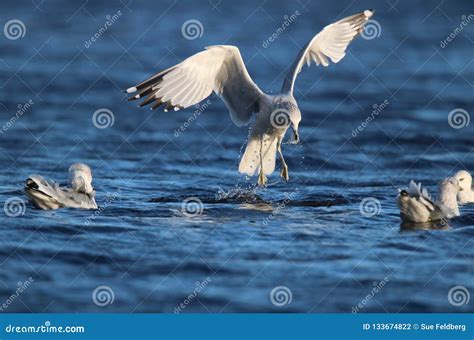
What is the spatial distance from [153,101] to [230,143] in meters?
4.33

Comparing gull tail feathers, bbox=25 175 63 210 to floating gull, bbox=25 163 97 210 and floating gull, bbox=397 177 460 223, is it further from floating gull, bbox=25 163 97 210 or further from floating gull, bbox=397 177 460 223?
floating gull, bbox=397 177 460 223

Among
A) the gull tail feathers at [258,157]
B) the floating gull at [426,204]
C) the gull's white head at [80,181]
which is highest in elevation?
the gull tail feathers at [258,157]

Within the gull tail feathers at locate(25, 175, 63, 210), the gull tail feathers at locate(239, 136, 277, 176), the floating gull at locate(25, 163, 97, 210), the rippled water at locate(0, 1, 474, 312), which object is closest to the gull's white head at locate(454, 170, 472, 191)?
the rippled water at locate(0, 1, 474, 312)

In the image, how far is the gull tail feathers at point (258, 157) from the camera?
1404cm

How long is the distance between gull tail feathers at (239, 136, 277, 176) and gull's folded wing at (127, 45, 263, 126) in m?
0.66

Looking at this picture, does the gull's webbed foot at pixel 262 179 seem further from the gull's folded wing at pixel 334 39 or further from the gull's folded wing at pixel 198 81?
the gull's folded wing at pixel 334 39

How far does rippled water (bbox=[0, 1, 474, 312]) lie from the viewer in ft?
35.0

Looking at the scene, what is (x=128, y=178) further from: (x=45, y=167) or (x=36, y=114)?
(x=36, y=114)

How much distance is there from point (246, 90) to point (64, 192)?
8.25ft

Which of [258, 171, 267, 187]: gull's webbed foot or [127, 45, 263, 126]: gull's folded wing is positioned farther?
[258, 171, 267, 187]: gull's webbed foot

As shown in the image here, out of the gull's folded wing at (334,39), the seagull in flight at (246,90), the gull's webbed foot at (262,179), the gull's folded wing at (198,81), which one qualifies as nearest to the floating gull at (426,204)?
the seagull in flight at (246,90)

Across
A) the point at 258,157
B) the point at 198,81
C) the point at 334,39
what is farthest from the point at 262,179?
the point at 334,39

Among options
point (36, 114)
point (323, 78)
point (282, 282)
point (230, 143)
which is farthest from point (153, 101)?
point (323, 78)

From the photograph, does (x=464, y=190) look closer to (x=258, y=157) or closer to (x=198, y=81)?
(x=258, y=157)
